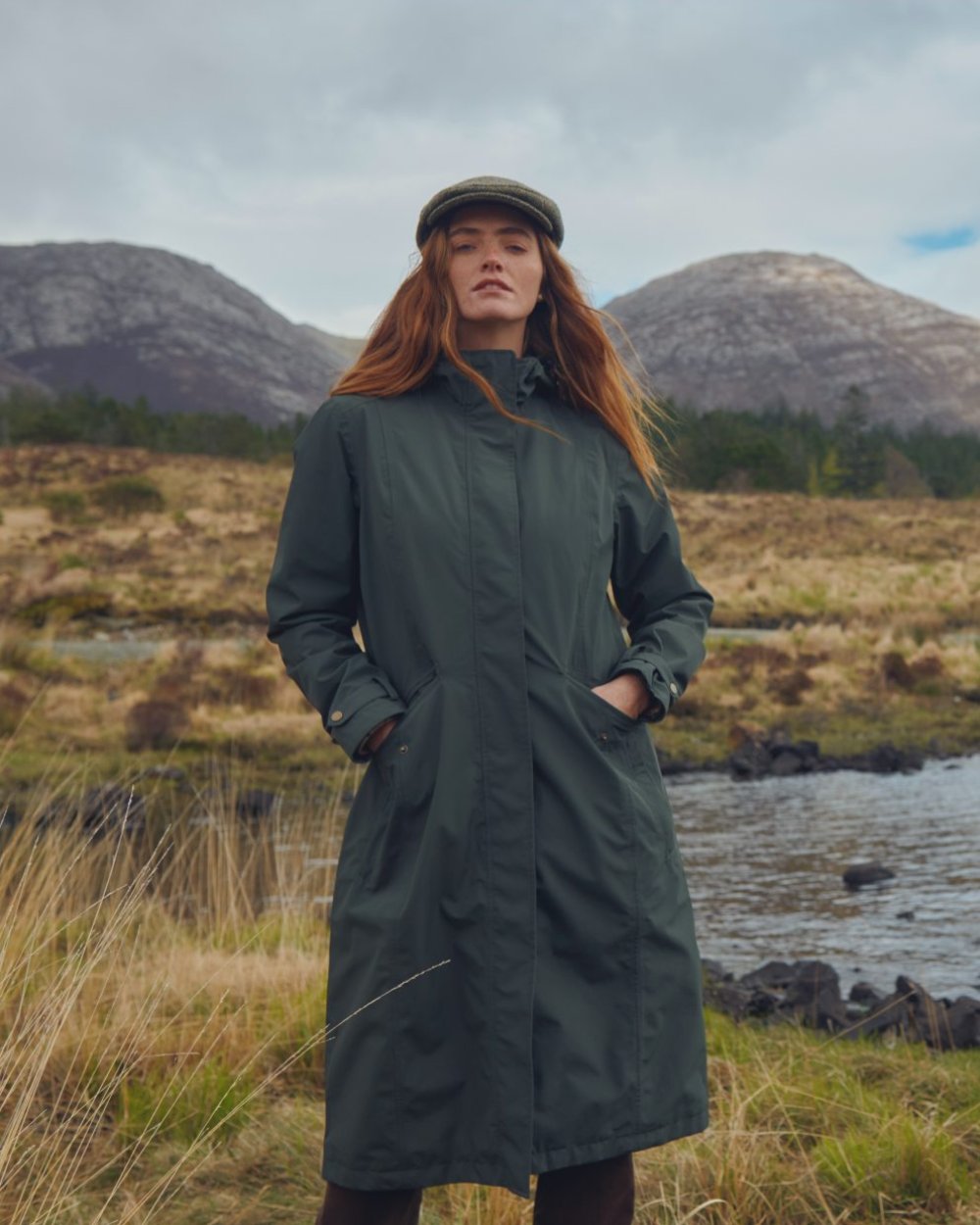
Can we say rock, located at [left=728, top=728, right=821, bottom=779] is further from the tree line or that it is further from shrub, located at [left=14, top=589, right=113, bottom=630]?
the tree line

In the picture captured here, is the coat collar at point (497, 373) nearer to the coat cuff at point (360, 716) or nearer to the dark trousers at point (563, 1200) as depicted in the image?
the coat cuff at point (360, 716)

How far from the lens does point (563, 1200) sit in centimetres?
212

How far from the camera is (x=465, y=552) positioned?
6.94 ft

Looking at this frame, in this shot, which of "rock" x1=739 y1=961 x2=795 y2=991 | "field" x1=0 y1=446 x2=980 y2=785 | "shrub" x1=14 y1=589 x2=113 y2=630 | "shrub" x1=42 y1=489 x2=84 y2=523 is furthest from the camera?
"shrub" x1=42 y1=489 x2=84 y2=523

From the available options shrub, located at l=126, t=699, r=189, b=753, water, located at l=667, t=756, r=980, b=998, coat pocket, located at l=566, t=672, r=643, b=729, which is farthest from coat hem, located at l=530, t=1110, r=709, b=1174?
shrub, located at l=126, t=699, r=189, b=753

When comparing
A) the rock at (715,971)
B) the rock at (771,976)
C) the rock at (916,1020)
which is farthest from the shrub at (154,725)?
the rock at (916,1020)

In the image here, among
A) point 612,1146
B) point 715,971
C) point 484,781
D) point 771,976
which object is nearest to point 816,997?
point 771,976

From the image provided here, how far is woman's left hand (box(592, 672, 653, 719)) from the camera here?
2150 millimetres

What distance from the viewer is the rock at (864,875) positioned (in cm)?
787

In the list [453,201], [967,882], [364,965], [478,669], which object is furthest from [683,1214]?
[967,882]

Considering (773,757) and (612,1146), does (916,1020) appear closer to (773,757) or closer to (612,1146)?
(612,1146)

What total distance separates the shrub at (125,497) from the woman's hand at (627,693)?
126 feet

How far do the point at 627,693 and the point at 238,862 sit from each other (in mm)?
6007

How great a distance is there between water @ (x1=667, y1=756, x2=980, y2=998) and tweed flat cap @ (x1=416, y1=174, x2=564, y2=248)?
449 cm
